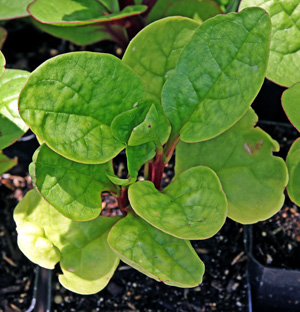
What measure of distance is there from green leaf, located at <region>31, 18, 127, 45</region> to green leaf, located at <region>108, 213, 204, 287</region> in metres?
0.63

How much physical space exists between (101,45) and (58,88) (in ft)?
2.62

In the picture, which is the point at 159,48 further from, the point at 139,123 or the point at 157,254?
the point at 157,254

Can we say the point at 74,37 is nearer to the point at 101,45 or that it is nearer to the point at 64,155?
the point at 101,45

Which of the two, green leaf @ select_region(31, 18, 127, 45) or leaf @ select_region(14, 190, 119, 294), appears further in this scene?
green leaf @ select_region(31, 18, 127, 45)

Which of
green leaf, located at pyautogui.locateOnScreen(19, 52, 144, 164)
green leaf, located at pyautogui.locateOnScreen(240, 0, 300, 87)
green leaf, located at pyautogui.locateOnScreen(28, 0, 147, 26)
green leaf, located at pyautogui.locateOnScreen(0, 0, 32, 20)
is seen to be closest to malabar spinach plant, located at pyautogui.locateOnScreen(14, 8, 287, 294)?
green leaf, located at pyautogui.locateOnScreen(19, 52, 144, 164)

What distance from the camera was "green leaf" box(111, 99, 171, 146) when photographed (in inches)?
26.5

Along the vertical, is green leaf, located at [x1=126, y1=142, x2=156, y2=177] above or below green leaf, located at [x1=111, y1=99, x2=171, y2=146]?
below

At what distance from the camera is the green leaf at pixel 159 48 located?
2.54 feet

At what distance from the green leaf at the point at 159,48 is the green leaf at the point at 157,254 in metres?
0.30

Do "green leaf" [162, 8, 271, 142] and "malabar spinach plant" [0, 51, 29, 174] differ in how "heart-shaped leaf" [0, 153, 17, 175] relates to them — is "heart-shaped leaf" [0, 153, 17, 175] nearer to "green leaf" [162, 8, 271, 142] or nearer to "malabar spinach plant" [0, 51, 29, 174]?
"malabar spinach plant" [0, 51, 29, 174]

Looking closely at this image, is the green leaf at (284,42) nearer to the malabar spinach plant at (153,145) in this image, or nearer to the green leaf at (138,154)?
the malabar spinach plant at (153,145)

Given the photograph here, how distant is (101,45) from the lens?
1410mm

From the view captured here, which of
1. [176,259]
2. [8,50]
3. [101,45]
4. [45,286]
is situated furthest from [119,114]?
[8,50]

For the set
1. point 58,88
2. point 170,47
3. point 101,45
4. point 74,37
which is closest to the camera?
point 58,88
